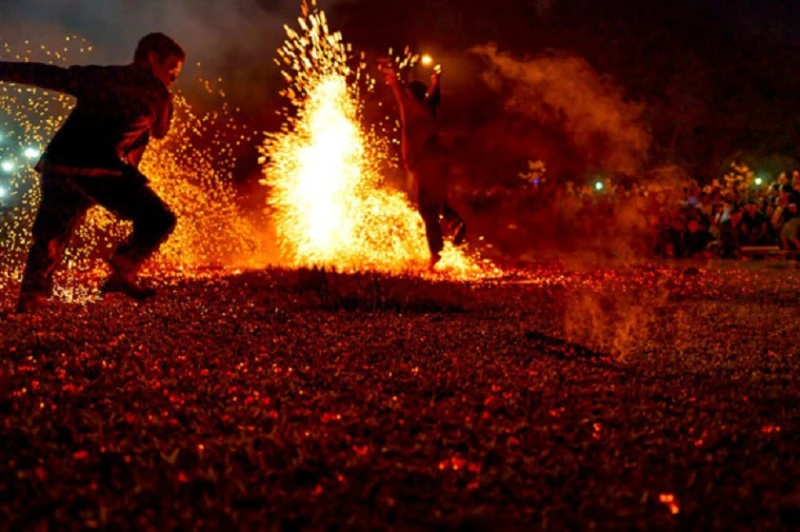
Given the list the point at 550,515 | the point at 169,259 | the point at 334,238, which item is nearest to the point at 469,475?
the point at 550,515

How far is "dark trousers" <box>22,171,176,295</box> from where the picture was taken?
7.15 meters

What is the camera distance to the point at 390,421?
4.45m

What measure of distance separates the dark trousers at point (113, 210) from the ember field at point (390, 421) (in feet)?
2.10

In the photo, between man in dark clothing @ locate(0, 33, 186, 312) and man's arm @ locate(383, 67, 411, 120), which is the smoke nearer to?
man's arm @ locate(383, 67, 411, 120)

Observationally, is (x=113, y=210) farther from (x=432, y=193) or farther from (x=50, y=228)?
(x=432, y=193)

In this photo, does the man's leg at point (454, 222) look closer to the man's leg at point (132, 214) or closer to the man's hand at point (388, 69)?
the man's hand at point (388, 69)

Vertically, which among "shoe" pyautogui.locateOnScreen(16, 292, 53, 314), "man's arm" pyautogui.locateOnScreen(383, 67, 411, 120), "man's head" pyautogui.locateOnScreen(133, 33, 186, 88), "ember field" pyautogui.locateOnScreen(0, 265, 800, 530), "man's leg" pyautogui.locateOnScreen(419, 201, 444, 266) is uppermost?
"man's arm" pyautogui.locateOnScreen(383, 67, 411, 120)

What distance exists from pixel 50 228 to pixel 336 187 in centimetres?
921

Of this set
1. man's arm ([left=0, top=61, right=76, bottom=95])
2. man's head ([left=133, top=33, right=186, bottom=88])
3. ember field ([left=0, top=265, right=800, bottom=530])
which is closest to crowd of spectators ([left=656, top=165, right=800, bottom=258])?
ember field ([left=0, top=265, right=800, bottom=530])

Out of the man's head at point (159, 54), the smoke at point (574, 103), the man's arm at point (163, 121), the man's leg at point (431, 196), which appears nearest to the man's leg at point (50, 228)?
the man's arm at point (163, 121)

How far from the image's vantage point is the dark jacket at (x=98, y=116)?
707 centimetres

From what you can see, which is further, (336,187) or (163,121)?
(336,187)

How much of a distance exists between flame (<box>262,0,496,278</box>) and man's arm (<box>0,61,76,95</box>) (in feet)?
26.9

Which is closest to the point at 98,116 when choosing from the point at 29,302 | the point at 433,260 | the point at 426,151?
the point at 29,302
